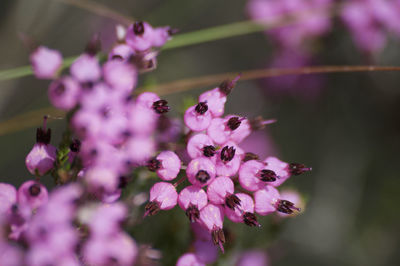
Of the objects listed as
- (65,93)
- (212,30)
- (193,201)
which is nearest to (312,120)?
(212,30)

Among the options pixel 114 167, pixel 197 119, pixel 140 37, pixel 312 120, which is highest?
pixel 312 120

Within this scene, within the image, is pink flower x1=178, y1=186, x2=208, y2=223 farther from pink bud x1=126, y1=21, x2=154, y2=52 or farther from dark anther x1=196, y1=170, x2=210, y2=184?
pink bud x1=126, y1=21, x2=154, y2=52

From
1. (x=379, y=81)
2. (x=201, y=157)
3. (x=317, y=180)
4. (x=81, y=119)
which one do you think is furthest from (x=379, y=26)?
(x=81, y=119)

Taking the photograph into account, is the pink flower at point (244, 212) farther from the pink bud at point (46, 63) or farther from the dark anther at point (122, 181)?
the pink bud at point (46, 63)

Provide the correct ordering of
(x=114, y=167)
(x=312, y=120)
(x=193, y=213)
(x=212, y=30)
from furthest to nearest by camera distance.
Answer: (x=312, y=120) → (x=212, y=30) → (x=193, y=213) → (x=114, y=167)

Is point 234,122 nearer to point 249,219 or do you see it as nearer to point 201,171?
point 201,171

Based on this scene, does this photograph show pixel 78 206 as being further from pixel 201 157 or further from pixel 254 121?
pixel 254 121
